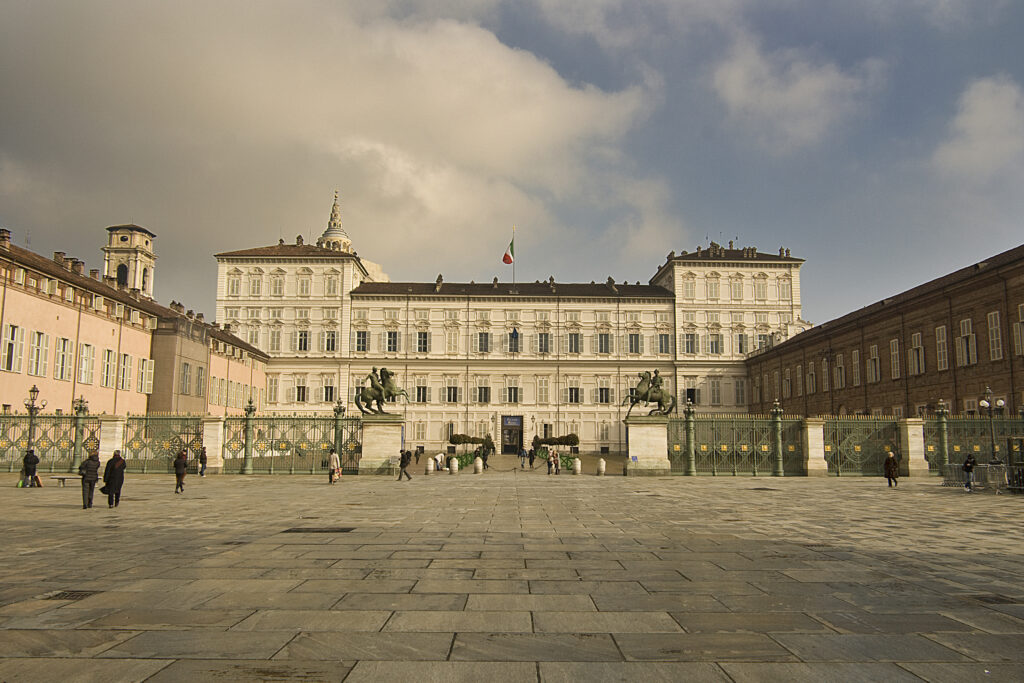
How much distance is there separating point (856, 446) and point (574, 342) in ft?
117

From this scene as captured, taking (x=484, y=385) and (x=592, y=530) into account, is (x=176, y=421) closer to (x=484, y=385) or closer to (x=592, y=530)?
(x=592, y=530)

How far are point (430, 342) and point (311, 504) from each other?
4723 centimetres

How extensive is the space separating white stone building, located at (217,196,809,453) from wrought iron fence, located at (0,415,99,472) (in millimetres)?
32123

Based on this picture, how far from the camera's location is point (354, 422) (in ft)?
101

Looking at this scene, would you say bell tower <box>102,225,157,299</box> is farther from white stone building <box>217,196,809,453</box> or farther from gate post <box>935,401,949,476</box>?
gate post <box>935,401,949,476</box>

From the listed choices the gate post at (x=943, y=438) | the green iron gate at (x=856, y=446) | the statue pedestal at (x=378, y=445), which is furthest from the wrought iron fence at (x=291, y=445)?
the gate post at (x=943, y=438)

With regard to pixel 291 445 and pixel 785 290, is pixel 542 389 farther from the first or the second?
pixel 291 445

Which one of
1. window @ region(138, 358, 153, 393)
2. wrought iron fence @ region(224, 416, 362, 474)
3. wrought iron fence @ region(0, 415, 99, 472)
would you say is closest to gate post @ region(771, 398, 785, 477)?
wrought iron fence @ region(224, 416, 362, 474)

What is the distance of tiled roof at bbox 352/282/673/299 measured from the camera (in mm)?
64375

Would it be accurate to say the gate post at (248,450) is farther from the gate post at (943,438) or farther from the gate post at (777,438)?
the gate post at (943,438)

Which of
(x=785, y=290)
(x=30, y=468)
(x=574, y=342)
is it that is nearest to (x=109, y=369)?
(x=30, y=468)

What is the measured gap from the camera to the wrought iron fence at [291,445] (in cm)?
3045

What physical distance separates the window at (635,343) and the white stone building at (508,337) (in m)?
0.12

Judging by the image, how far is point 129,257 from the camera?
289ft
